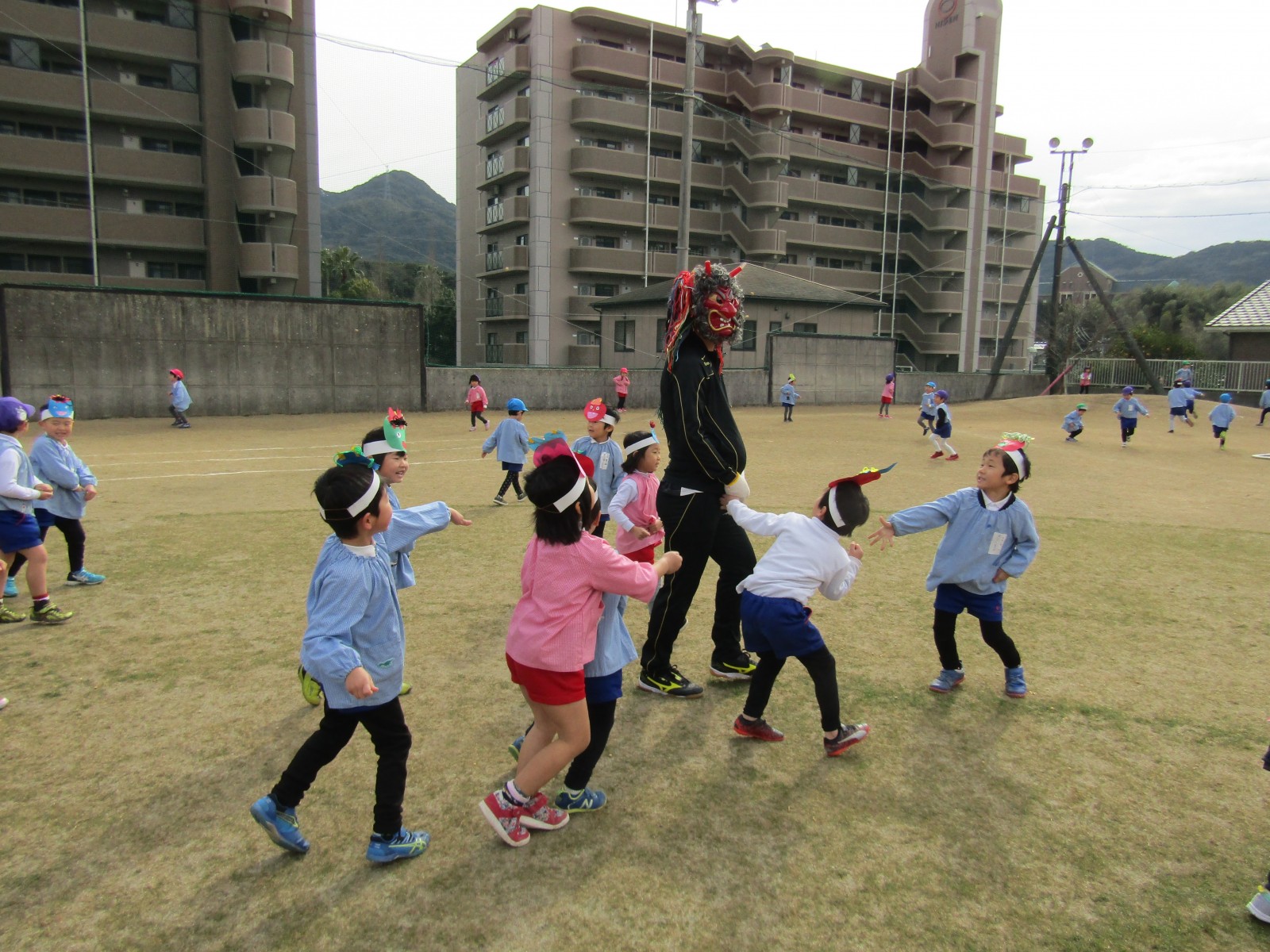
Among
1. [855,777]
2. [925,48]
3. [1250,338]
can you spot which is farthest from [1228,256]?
[855,777]

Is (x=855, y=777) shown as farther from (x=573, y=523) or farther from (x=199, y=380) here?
(x=199, y=380)

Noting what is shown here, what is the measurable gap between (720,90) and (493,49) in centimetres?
1224

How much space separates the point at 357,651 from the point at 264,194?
3181cm

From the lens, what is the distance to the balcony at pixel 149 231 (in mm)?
28266

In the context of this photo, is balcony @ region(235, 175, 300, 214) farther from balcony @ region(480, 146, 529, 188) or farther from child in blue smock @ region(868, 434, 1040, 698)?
child in blue smock @ region(868, 434, 1040, 698)

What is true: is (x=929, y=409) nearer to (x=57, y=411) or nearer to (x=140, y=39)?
(x=57, y=411)

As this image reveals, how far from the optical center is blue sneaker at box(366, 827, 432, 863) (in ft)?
9.75

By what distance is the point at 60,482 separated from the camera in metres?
6.02

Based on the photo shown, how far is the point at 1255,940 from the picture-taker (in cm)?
264

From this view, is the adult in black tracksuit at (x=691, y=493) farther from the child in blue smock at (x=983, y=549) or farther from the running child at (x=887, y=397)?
the running child at (x=887, y=397)

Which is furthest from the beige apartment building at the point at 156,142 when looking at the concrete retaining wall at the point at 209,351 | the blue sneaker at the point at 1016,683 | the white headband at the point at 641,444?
the blue sneaker at the point at 1016,683

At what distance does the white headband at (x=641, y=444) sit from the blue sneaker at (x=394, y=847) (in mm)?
2547

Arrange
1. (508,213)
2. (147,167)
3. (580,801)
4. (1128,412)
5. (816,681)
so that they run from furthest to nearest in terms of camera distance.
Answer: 1. (508,213)
2. (147,167)
3. (1128,412)
4. (816,681)
5. (580,801)

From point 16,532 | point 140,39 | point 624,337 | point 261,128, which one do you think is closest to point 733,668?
point 16,532
